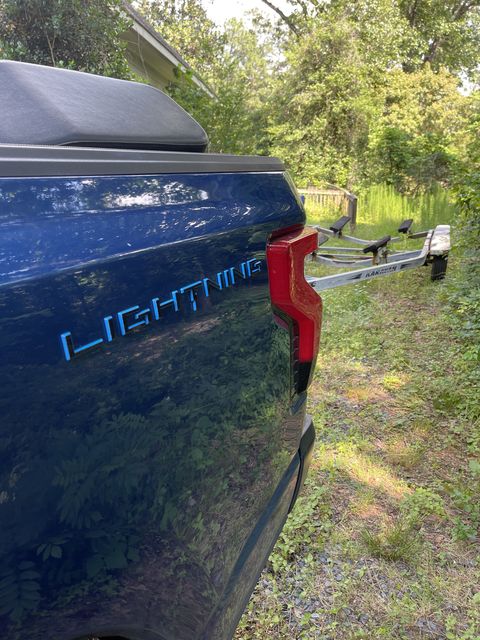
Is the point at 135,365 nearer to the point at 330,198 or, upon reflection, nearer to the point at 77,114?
the point at 77,114

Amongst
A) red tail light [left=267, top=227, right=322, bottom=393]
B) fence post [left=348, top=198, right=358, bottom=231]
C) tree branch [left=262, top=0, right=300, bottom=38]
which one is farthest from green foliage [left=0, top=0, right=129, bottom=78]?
tree branch [left=262, top=0, right=300, bottom=38]

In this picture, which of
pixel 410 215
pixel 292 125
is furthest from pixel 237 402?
pixel 292 125

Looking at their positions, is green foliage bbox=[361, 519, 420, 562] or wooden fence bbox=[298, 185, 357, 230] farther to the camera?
wooden fence bbox=[298, 185, 357, 230]

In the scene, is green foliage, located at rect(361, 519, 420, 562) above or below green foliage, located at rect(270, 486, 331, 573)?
above

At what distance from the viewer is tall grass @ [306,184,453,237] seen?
9.77 m

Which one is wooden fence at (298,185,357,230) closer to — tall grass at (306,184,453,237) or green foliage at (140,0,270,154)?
tall grass at (306,184,453,237)

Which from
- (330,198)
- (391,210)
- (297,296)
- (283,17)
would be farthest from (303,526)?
(283,17)

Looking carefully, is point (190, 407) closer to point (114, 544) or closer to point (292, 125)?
point (114, 544)

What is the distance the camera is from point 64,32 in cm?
713

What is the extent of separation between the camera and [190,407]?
106 centimetres

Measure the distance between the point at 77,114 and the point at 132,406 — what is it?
0.80 m

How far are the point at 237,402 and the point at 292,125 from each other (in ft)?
49.5

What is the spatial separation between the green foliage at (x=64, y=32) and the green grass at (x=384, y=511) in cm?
600

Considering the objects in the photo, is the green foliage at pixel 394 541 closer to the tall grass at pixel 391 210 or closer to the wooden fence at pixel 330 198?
the tall grass at pixel 391 210
